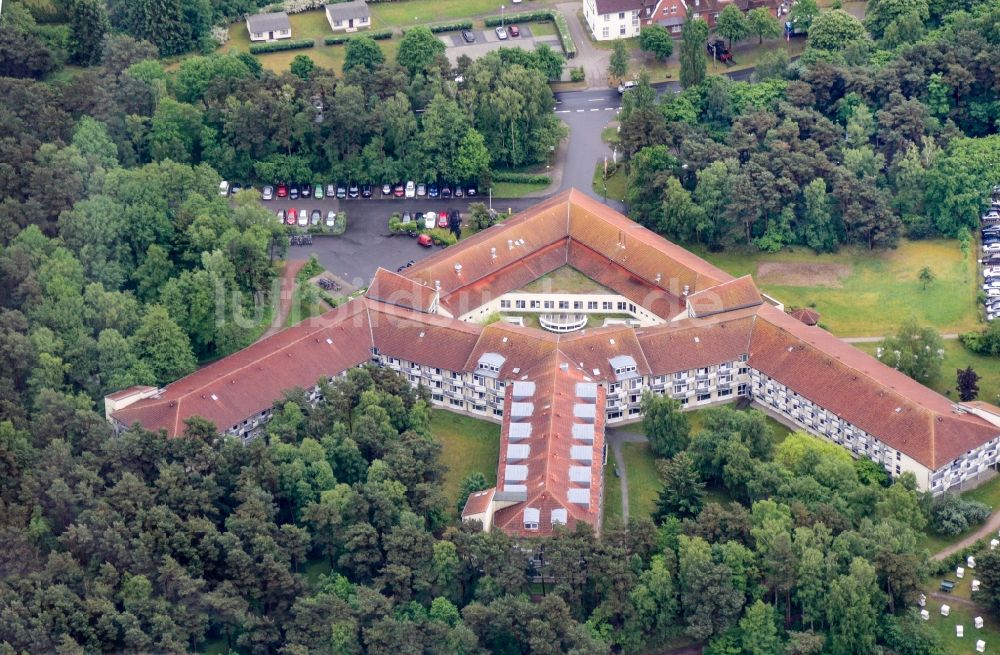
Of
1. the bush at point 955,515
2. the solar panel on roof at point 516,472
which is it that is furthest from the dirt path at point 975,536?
the solar panel on roof at point 516,472

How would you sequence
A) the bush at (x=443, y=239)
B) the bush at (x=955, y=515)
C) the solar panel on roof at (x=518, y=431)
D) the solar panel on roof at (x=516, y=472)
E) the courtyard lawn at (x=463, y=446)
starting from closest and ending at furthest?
1. the bush at (x=955, y=515)
2. the solar panel on roof at (x=516, y=472)
3. the solar panel on roof at (x=518, y=431)
4. the courtyard lawn at (x=463, y=446)
5. the bush at (x=443, y=239)

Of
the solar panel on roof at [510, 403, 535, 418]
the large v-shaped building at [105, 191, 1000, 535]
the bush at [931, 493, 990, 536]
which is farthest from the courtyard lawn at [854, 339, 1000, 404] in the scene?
the solar panel on roof at [510, 403, 535, 418]

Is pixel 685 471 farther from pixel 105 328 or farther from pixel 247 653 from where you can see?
pixel 105 328

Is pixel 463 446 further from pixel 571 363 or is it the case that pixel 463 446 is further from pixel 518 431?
pixel 571 363

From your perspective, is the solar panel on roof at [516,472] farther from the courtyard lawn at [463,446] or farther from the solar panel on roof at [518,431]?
the courtyard lawn at [463,446]

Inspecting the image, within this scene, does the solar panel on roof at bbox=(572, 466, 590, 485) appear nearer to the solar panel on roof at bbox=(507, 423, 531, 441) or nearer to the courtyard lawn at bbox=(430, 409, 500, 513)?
the solar panel on roof at bbox=(507, 423, 531, 441)

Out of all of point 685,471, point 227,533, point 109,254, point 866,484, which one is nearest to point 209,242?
point 109,254
